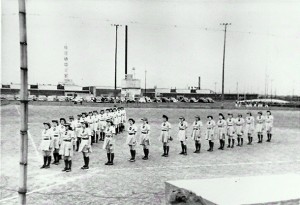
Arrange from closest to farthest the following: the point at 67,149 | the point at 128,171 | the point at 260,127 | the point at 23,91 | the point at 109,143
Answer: the point at 23,91
the point at 67,149
the point at 128,171
the point at 109,143
the point at 260,127

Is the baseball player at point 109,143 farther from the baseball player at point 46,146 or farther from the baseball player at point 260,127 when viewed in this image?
the baseball player at point 260,127

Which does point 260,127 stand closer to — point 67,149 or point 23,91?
point 67,149

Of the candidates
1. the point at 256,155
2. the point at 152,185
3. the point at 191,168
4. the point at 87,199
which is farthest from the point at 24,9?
the point at 256,155

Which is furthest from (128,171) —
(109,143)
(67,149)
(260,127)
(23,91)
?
(260,127)

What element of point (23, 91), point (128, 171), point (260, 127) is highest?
point (23, 91)

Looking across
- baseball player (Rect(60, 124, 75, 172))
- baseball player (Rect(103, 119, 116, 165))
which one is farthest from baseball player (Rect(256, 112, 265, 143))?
baseball player (Rect(60, 124, 75, 172))

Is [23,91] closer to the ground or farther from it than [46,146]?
farther from it

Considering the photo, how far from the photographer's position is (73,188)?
396 inches

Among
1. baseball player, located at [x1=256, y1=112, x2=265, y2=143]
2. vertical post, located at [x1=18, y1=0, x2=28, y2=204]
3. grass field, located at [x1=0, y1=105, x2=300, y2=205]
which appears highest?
vertical post, located at [x1=18, y1=0, x2=28, y2=204]

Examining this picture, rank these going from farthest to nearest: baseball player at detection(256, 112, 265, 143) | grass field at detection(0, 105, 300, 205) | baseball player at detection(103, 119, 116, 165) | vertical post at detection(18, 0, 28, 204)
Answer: baseball player at detection(256, 112, 265, 143)
baseball player at detection(103, 119, 116, 165)
grass field at detection(0, 105, 300, 205)
vertical post at detection(18, 0, 28, 204)

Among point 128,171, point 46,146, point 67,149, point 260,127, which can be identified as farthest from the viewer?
point 260,127

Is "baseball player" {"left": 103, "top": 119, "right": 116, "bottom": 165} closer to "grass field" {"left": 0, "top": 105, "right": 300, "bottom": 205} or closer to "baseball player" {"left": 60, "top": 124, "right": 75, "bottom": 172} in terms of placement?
"grass field" {"left": 0, "top": 105, "right": 300, "bottom": 205}

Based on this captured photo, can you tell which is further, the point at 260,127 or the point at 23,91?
the point at 260,127

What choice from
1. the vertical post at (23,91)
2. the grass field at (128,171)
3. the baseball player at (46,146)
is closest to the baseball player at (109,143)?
the grass field at (128,171)
